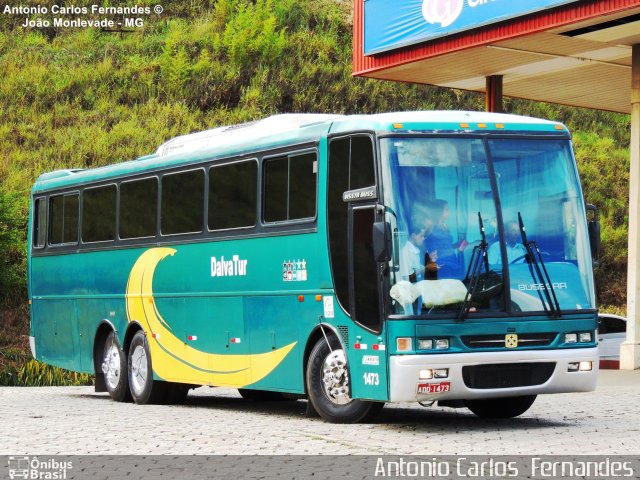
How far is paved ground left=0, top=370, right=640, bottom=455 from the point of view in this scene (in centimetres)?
1206

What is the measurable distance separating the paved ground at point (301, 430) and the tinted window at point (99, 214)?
8.53 ft

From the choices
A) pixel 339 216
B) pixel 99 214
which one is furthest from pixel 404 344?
pixel 99 214

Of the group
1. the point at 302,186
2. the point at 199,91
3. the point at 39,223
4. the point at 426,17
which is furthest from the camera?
the point at 199,91

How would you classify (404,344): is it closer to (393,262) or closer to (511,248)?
(393,262)

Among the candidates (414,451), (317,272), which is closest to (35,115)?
(317,272)

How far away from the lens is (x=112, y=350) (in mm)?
20094

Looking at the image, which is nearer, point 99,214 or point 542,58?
point 99,214

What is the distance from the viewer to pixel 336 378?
1457cm

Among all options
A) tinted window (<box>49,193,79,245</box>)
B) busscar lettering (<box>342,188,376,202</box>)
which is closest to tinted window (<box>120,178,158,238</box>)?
tinted window (<box>49,193,79,245</box>)

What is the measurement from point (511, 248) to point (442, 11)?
41.2 feet

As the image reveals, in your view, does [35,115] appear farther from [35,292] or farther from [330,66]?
[35,292]

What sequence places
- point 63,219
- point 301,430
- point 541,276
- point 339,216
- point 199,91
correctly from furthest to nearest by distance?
point 199,91 < point 63,219 < point 339,216 < point 541,276 < point 301,430

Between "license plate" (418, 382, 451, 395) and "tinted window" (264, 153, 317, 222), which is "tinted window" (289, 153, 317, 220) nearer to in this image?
"tinted window" (264, 153, 317, 222)

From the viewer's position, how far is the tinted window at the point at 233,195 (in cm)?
1638
